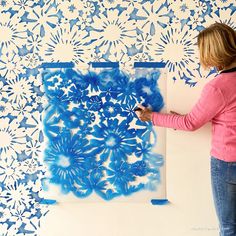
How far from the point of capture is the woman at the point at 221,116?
1.07m

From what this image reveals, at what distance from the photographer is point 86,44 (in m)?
1.29

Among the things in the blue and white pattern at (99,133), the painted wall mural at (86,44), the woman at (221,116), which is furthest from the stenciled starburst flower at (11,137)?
the woman at (221,116)

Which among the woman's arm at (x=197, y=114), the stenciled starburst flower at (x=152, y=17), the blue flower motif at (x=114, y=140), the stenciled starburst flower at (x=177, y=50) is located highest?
the stenciled starburst flower at (x=152, y=17)

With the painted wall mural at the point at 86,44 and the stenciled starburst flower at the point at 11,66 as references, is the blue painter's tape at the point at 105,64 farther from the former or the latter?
the stenciled starburst flower at the point at 11,66

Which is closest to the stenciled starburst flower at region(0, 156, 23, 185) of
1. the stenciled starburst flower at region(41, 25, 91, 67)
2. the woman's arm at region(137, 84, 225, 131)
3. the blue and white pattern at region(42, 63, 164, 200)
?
the blue and white pattern at region(42, 63, 164, 200)

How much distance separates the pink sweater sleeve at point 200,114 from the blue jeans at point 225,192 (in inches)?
6.9

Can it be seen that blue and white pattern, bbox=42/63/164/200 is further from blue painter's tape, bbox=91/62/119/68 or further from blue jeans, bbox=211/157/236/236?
blue jeans, bbox=211/157/236/236

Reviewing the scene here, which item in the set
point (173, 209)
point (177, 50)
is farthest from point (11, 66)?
point (173, 209)

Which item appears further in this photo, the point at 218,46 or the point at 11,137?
the point at 11,137

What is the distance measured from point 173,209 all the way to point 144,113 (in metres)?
0.45

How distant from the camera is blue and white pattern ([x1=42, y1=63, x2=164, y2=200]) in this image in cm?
129

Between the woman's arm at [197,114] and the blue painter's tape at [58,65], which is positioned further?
the blue painter's tape at [58,65]

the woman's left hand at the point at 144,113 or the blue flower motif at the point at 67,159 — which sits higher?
the woman's left hand at the point at 144,113

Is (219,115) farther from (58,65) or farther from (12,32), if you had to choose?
(12,32)
